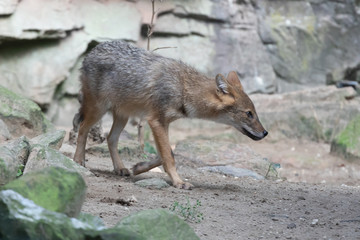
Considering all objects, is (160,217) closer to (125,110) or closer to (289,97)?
(125,110)

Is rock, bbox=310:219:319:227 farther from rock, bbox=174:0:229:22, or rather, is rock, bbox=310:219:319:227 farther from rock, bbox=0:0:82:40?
rock, bbox=174:0:229:22

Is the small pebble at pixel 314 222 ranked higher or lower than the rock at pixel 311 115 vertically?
higher

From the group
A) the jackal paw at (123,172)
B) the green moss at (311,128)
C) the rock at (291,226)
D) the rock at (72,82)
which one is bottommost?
the green moss at (311,128)

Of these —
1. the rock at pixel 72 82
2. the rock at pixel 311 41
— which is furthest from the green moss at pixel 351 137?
the rock at pixel 72 82

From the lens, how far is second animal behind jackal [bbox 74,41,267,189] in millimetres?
6578

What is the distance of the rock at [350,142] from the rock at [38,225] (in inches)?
329

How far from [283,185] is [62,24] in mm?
6992

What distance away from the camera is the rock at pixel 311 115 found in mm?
12602

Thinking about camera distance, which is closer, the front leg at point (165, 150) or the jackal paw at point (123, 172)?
the front leg at point (165, 150)

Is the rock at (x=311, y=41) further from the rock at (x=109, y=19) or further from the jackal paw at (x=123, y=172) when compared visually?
the jackal paw at (x=123, y=172)

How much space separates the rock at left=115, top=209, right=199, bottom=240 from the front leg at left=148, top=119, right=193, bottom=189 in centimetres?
272

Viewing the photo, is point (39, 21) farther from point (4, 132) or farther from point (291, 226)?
point (291, 226)

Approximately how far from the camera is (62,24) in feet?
39.5

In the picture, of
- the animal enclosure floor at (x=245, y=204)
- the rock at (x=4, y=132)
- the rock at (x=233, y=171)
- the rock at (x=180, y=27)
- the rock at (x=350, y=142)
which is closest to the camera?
the animal enclosure floor at (x=245, y=204)
